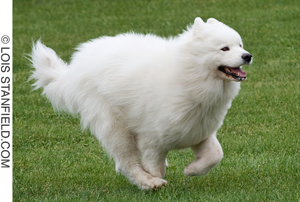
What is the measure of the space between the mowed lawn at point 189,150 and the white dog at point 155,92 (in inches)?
16.3

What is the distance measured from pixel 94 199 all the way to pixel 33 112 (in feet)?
14.7

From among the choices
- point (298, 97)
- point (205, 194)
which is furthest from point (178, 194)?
point (298, 97)

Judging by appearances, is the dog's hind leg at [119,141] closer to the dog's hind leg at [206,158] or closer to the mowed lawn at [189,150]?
the mowed lawn at [189,150]

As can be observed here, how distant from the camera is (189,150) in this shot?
7664 millimetres

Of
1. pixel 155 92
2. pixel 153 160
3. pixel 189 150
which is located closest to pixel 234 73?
pixel 155 92

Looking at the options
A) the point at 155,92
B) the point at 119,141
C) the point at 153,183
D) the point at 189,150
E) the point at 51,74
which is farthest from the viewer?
the point at 189,150

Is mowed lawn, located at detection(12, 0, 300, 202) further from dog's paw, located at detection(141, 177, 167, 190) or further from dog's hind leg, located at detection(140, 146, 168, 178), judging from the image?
dog's hind leg, located at detection(140, 146, 168, 178)

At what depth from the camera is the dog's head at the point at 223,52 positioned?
5.09m

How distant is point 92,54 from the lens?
20.0 ft

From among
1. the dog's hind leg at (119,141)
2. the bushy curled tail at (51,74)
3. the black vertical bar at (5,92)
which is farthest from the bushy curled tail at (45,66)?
the black vertical bar at (5,92)

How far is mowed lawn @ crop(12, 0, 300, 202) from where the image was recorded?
19.2 feet

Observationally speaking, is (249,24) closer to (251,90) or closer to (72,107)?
(251,90)

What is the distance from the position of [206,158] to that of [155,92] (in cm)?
81

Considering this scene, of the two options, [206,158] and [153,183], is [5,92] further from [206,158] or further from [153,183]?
[206,158]
